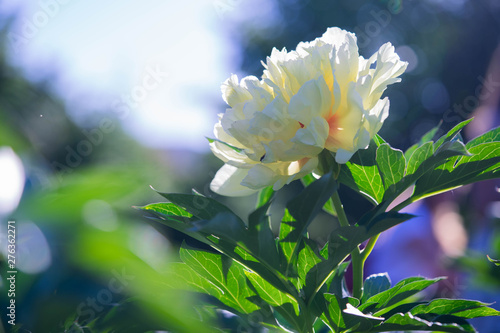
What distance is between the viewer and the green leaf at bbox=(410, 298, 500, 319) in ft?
1.59

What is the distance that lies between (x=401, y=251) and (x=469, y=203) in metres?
0.39

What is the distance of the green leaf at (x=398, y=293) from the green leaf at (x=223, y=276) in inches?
5.4

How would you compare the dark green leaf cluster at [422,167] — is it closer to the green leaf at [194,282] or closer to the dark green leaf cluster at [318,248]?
the dark green leaf cluster at [318,248]

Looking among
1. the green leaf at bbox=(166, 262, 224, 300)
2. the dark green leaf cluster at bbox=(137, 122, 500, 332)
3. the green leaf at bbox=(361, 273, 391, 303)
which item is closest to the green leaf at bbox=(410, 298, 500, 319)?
the dark green leaf cluster at bbox=(137, 122, 500, 332)

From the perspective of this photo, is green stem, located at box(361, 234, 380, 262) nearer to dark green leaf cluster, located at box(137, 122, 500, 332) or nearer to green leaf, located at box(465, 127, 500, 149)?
dark green leaf cluster, located at box(137, 122, 500, 332)

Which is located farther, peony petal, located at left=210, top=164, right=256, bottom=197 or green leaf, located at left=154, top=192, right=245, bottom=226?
peony petal, located at left=210, top=164, right=256, bottom=197

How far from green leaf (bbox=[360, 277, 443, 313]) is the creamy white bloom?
16 centimetres

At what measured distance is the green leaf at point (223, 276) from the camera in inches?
20.7

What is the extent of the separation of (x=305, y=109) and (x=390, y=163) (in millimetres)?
115

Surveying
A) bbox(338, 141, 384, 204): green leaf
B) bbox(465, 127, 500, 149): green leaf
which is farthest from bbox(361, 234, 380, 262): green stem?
bbox(465, 127, 500, 149): green leaf

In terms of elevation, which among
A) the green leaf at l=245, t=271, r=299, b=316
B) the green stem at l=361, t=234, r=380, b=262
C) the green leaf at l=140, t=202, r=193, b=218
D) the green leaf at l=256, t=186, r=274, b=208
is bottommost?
the green leaf at l=245, t=271, r=299, b=316

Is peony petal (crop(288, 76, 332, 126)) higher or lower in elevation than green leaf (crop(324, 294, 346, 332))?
higher

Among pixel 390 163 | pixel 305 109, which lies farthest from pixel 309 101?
pixel 390 163

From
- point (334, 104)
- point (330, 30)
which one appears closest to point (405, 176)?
point (334, 104)
